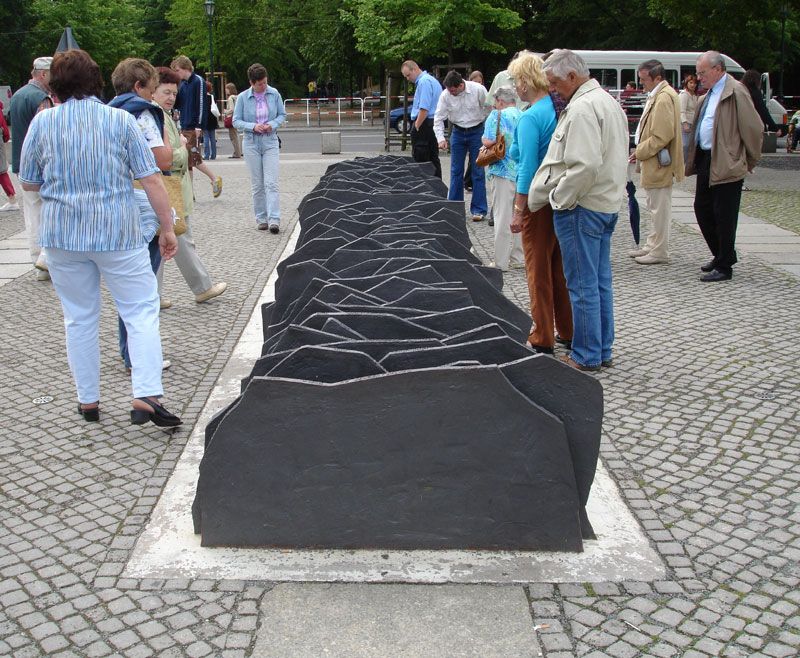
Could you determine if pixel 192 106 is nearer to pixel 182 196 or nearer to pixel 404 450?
pixel 182 196

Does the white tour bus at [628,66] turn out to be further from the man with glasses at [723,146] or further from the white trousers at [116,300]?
the white trousers at [116,300]

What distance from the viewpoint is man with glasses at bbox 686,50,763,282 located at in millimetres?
8047

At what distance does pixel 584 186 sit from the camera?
535 cm

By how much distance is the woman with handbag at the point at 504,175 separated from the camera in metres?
8.30

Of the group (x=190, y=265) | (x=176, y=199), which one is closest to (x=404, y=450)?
(x=176, y=199)

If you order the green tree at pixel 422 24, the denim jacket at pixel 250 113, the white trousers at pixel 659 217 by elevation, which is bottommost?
the white trousers at pixel 659 217

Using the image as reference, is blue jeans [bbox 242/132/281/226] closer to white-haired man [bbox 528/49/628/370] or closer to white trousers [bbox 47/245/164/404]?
white-haired man [bbox 528/49/628/370]

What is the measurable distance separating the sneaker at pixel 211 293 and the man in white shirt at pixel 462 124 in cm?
441

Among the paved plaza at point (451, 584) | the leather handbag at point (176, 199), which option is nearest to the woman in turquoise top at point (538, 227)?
the paved plaza at point (451, 584)

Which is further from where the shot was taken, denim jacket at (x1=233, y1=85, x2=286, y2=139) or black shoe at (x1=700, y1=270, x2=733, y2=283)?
denim jacket at (x1=233, y1=85, x2=286, y2=139)

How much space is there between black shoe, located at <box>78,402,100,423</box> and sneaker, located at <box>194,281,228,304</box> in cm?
281

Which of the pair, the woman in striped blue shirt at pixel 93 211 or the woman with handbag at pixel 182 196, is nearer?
the woman in striped blue shirt at pixel 93 211

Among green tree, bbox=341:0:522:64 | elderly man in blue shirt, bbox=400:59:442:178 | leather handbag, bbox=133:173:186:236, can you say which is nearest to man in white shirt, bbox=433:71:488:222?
elderly man in blue shirt, bbox=400:59:442:178

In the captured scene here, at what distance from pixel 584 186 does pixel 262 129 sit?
252 inches
